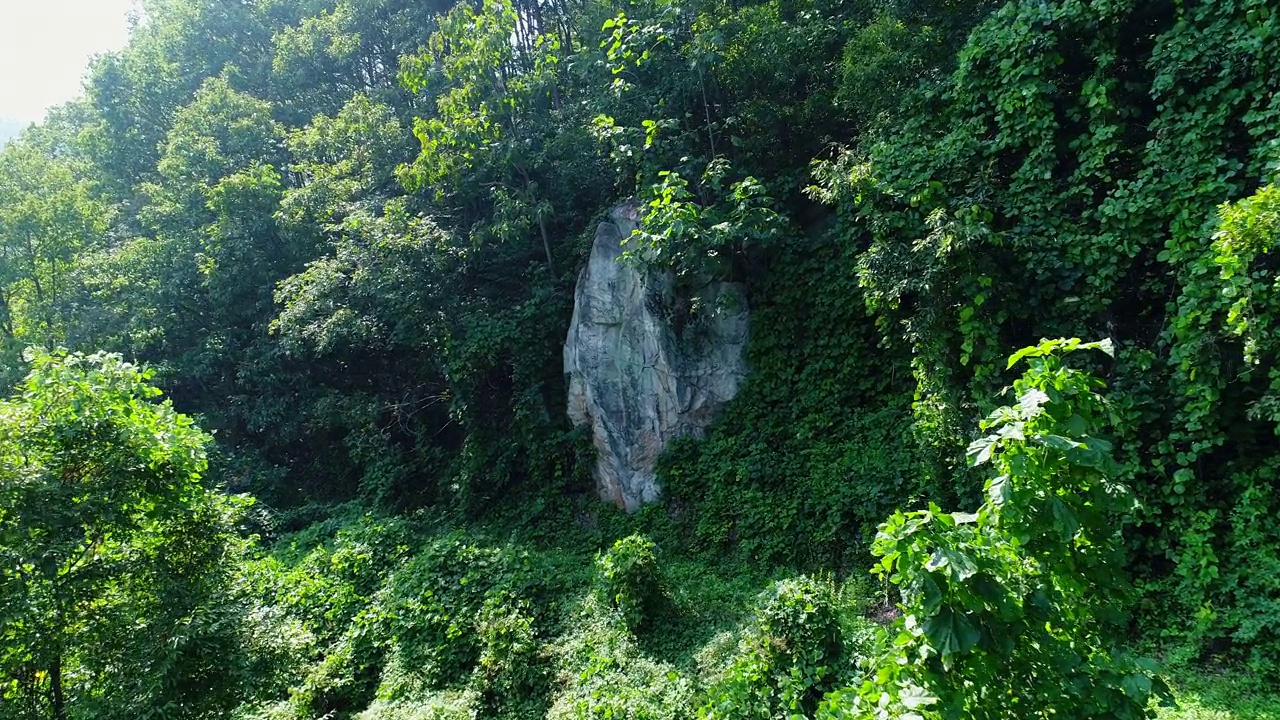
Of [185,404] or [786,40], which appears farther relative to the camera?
[185,404]

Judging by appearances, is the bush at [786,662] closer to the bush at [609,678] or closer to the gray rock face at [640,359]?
the bush at [609,678]

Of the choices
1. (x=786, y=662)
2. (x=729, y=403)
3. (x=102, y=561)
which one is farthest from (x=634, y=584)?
(x=102, y=561)

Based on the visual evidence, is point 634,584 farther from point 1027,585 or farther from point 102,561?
point 1027,585

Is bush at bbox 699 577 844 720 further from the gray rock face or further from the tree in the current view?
the tree

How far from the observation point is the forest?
4633 mm

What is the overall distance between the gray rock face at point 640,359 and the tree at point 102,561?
5569 mm

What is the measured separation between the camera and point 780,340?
9.30 m

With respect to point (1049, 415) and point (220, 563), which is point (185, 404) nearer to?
point (220, 563)

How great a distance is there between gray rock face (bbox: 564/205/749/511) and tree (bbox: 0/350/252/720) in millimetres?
5569

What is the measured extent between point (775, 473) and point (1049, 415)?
6343 millimetres


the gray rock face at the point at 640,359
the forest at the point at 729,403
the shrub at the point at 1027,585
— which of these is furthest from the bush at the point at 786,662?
the gray rock face at the point at 640,359

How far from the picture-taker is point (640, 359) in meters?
10.2

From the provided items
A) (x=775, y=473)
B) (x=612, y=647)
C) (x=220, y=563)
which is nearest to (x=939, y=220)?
(x=775, y=473)

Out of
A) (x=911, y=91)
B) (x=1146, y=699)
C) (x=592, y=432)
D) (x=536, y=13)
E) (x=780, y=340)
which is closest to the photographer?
(x=1146, y=699)
